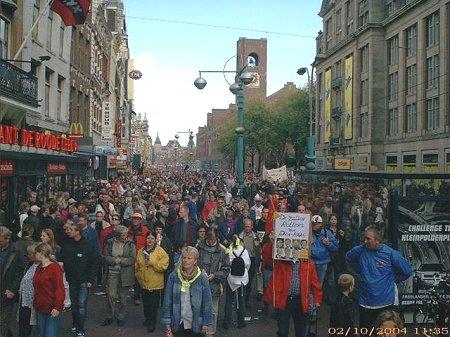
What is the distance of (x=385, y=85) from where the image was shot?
48219 millimetres

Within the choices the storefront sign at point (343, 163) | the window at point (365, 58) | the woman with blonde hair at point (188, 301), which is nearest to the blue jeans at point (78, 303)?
the woman with blonde hair at point (188, 301)

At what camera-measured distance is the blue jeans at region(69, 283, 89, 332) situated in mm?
8080

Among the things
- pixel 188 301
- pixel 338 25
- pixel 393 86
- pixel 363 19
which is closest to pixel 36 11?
pixel 188 301

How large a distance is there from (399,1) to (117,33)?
95.1ft

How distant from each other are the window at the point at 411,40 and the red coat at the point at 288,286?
3885 cm

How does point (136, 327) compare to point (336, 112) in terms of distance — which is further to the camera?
point (336, 112)

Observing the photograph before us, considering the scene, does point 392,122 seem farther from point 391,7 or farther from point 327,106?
point 327,106

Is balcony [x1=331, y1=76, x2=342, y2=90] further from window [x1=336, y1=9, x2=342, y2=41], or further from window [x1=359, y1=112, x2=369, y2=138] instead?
window [x1=359, y1=112, x2=369, y2=138]

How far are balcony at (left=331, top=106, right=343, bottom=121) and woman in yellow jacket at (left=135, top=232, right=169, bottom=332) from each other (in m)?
50.8

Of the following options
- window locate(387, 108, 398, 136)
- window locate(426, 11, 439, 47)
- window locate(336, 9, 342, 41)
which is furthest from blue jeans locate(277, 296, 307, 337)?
window locate(336, 9, 342, 41)

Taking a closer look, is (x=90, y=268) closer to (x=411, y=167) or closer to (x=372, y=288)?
(x=372, y=288)

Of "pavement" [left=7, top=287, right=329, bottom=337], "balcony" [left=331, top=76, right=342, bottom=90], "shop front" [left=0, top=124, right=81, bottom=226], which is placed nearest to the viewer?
"pavement" [left=7, top=287, right=329, bottom=337]

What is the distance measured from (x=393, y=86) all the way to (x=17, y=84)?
120 feet

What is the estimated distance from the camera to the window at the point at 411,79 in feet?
138
